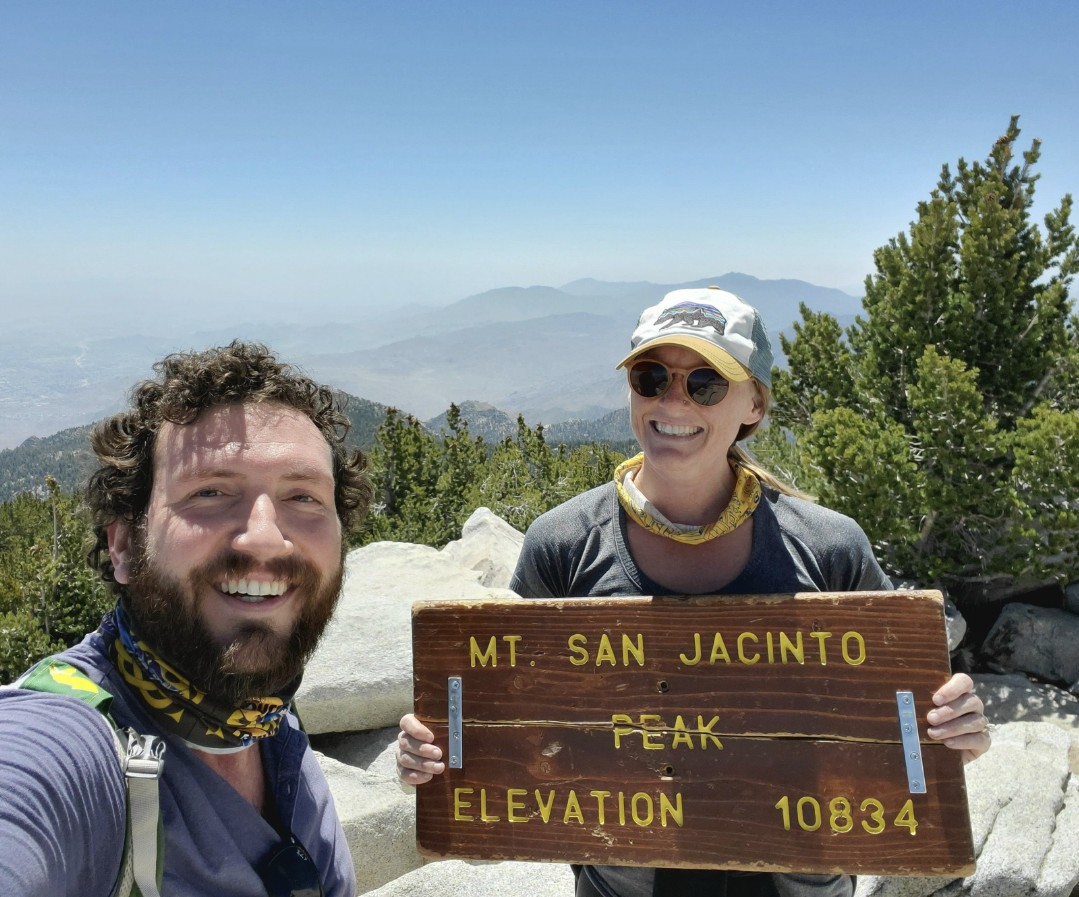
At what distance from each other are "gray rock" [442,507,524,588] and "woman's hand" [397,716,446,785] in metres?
8.41

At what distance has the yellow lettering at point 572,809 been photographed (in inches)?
98.9

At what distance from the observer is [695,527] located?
270 cm

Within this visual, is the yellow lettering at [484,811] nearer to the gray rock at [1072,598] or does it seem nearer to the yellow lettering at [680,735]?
the yellow lettering at [680,735]

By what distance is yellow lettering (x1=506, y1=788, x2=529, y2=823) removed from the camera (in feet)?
→ 8.33

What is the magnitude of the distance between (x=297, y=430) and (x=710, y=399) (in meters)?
1.43

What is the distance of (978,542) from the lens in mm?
11141

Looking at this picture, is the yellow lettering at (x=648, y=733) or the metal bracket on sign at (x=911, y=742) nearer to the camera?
the metal bracket on sign at (x=911, y=742)

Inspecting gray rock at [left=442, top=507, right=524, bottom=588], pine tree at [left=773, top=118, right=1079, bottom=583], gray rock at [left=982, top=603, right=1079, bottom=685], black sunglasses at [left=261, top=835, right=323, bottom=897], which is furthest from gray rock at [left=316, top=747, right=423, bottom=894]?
gray rock at [left=982, top=603, right=1079, bottom=685]

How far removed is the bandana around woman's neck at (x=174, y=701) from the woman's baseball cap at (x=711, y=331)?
1678 millimetres

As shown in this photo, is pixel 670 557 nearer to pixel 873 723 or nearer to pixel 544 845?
pixel 873 723

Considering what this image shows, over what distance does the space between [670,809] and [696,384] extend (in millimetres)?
1413

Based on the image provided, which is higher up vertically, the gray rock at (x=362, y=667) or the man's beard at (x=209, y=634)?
the man's beard at (x=209, y=634)

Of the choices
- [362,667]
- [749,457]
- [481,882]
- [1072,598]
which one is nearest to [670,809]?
[749,457]

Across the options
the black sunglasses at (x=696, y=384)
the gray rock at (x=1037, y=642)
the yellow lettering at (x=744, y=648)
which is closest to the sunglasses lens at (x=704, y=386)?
the black sunglasses at (x=696, y=384)
